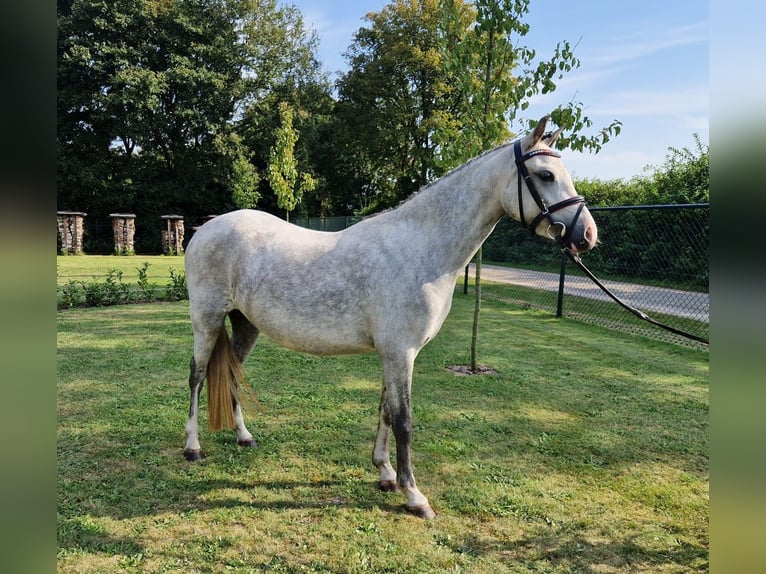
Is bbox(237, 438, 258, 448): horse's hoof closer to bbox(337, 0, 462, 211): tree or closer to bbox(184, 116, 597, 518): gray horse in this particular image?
bbox(184, 116, 597, 518): gray horse

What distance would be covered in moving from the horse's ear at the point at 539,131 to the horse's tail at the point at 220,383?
2.57 metres

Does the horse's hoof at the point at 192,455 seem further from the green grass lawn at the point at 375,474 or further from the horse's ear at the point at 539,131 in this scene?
the horse's ear at the point at 539,131

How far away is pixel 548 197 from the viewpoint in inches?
104

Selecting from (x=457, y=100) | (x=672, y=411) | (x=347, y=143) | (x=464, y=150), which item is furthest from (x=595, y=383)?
(x=347, y=143)

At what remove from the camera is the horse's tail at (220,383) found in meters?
3.54

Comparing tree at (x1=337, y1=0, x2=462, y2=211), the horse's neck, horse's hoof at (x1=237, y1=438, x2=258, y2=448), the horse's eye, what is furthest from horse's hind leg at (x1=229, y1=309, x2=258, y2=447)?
tree at (x1=337, y1=0, x2=462, y2=211)

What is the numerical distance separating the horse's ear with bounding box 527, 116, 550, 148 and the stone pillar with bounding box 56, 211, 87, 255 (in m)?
23.5

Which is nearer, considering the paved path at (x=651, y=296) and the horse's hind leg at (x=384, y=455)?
the horse's hind leg at (x=384, y=455)

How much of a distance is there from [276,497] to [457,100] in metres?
24.9

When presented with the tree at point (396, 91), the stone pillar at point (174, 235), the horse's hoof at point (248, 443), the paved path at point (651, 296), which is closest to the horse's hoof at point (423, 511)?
the horse's hoof at point (248, 443)

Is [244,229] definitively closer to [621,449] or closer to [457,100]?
[621,449]

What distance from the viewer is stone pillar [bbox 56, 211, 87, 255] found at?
20734 mm

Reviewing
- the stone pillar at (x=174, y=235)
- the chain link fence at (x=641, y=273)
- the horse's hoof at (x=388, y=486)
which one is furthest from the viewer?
the stone pillar at (x=174, y=235)

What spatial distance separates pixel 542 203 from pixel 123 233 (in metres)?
25.3
